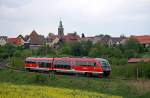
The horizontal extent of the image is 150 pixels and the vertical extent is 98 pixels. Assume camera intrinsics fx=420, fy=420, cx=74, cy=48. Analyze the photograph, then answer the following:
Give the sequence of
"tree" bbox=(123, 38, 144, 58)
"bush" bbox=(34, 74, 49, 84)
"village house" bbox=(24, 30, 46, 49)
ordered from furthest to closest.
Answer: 1. "village house" bbox=(24, 30, 46, 49)
2. "tree" bbox=(123, 38, 144, 58)
3. "bush" bbox=(34, 74, 49, 84)

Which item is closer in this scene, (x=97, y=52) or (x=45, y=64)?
(x=45, y=64)

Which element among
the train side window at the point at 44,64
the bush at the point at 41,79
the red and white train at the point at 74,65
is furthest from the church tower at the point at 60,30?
the bush at the point at 41,79

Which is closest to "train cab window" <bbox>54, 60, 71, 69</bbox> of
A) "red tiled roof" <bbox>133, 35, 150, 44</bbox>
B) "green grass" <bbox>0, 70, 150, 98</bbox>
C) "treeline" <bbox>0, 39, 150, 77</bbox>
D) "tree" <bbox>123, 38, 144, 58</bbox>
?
"green grass" <bbox>0, 70, 150, 98</bbox>

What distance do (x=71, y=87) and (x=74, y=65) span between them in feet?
21.6

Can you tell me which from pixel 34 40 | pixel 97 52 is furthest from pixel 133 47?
pixel 34 40

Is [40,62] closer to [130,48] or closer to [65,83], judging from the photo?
[65,83]

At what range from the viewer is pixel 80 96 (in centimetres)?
3581

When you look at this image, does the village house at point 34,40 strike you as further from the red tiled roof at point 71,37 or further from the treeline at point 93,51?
the treeline at point 93,51

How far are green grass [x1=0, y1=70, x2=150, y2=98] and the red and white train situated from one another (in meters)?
2.16

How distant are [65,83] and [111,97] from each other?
572 inches

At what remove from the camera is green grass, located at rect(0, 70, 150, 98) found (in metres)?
38.0

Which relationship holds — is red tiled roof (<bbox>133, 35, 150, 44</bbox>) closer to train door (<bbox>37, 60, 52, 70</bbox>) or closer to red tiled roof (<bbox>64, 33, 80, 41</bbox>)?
red tiled roof (<bbox>64, 33, 80, 41</bbox>)

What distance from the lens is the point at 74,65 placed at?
5434cm

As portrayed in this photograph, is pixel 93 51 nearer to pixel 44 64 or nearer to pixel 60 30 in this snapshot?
pixel 44 64
